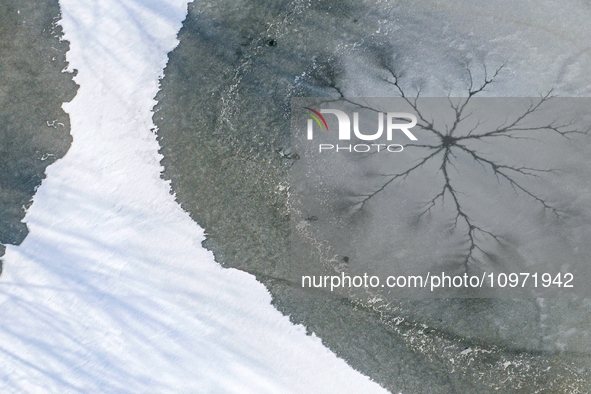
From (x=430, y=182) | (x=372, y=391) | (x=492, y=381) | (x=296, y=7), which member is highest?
(x=296, y=7)

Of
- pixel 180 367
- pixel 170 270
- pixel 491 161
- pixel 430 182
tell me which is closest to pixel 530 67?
pixel 491 161

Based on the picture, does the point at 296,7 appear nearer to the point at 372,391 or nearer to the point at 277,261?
the point at 277,261

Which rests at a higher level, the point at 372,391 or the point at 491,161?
the point at 491,161

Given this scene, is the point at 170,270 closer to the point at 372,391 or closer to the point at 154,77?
the point at 154,77

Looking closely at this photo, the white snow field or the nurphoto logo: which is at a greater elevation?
the nurphoto logo

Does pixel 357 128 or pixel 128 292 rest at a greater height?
pixel 357 128

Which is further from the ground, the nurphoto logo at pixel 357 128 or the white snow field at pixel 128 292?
the nurphoto logo at pixel 357 128
